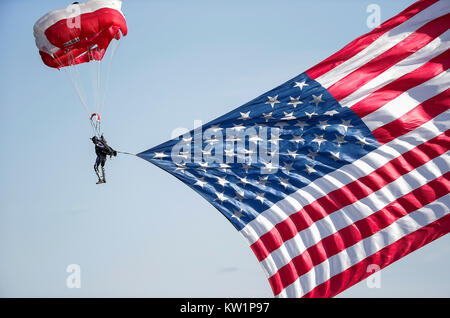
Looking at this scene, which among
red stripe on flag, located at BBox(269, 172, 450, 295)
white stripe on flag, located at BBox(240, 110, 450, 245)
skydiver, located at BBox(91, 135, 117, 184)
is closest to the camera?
red stripe on flag, located at BBox(269, 172, 450, 295)

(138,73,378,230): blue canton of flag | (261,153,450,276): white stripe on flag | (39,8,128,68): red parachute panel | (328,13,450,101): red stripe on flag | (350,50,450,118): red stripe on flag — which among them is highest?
(39,8,128,68): red parachute panel

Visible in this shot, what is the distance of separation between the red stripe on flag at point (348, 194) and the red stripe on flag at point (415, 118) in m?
0.41

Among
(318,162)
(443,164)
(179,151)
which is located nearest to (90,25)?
(179,151)

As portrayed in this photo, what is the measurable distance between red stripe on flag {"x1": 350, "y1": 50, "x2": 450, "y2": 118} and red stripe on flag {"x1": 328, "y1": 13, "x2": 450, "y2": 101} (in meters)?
0.34

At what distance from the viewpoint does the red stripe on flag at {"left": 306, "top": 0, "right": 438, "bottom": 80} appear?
39.6ft

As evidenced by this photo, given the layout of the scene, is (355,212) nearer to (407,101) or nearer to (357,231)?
(357,231)

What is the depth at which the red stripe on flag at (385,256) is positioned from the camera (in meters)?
11.5

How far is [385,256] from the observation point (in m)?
11.7

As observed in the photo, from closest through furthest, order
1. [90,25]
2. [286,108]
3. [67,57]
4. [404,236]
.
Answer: [404,236], [286,108], [90,25], [67,57]

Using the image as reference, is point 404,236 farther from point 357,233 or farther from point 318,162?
point 318,162

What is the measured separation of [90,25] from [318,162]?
7160 millimetres

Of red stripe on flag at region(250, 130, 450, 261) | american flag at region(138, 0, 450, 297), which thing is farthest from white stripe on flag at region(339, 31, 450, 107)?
red stripe on flag at region(250, 130, 450, 261)

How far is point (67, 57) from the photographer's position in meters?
16.7

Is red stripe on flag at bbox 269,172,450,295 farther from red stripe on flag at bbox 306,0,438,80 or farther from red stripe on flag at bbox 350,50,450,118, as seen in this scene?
red stripe on flag at bbox 306,0,438,80
